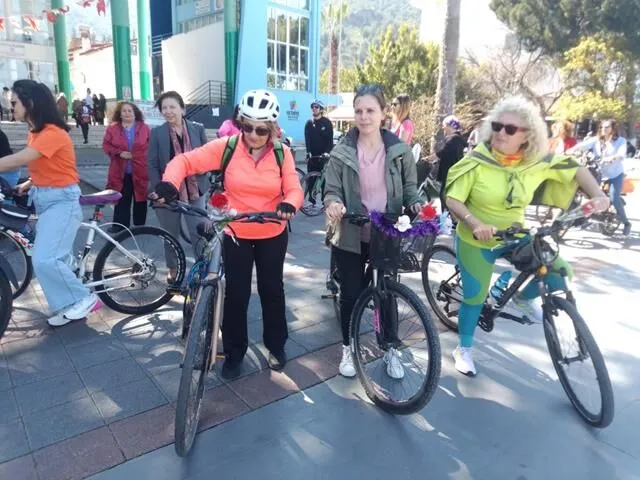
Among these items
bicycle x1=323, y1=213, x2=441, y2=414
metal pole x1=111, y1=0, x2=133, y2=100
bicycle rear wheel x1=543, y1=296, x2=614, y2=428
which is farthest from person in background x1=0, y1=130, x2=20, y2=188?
metal pole x1=111, y1=0, x2=133, y2=100

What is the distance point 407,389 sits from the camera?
312cm

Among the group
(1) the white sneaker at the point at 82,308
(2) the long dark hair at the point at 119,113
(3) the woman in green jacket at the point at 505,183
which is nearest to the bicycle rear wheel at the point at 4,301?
(1) the white sneaker at the point at 82,308

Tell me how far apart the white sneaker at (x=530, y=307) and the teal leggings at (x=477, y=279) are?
0.05m

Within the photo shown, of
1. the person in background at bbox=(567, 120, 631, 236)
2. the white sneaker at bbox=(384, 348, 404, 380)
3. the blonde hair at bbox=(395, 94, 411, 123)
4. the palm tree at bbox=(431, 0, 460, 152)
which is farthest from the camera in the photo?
the palm tree at bbox=(431, 0, 460, 152)

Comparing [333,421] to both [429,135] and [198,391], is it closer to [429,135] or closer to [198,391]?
[198,391]

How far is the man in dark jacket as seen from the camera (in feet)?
29.7

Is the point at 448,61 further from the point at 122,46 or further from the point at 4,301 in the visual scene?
the point at 122,46

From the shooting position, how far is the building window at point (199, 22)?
89.3 feet

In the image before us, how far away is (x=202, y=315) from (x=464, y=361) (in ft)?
6.27

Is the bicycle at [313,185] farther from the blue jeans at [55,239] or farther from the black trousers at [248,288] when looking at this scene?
the black trousers at [248,288]

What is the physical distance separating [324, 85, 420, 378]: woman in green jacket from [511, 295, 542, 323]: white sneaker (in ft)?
3.12

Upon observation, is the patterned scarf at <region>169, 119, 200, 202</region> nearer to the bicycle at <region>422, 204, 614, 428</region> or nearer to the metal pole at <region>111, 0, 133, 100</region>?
the bicycle at <region>422, 204, 614, 428</region>

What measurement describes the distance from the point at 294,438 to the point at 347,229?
1.27 m

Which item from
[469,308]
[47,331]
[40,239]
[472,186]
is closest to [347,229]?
[472,186]
